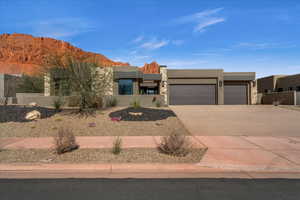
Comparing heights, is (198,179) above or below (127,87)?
below

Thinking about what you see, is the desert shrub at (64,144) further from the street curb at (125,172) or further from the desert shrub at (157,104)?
the desert shrub at (157,104)

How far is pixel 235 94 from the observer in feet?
90.6

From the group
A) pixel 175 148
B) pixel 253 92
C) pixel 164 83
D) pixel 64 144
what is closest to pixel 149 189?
pixel 175 148

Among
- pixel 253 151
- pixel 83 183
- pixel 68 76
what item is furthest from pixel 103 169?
pixel 68 76

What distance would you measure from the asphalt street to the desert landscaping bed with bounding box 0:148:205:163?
1.20 meters

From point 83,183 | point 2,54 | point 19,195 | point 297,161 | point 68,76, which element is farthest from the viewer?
point 2,54

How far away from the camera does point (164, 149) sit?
6.45 metres

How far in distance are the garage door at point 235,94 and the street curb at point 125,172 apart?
23.5 meters

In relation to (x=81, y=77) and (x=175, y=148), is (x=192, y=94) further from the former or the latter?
(x=175, y=148)

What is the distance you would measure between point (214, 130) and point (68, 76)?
9.31 metres

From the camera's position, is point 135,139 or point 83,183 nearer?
point 83,183

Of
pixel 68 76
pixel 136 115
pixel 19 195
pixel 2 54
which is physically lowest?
pixel 19 195

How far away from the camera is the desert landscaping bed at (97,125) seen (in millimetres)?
9735

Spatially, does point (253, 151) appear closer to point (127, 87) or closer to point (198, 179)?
point (198, 179)
